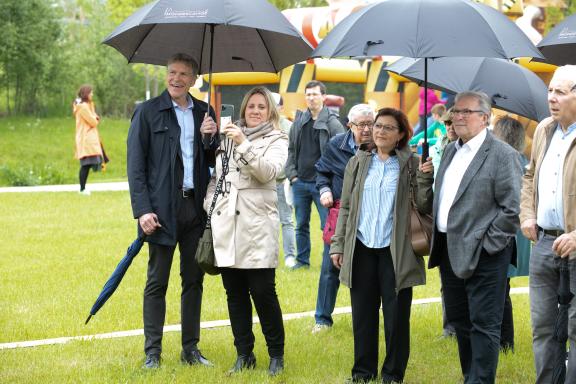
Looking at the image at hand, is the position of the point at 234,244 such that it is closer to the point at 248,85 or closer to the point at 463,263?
the point at 463,263

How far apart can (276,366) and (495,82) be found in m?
2.72

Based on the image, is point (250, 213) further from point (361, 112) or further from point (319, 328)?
point (319, 328)

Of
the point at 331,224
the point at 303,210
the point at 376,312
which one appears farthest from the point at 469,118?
the point at 303,210

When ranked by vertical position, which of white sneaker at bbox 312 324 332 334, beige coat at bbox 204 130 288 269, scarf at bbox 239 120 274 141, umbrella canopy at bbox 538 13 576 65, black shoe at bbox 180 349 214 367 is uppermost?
umbrella canopy at bbox 538 13 576 65

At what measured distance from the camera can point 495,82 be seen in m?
7.41

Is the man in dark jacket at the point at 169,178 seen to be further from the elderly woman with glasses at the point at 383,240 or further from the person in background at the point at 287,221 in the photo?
the person in background at the point at 287,221

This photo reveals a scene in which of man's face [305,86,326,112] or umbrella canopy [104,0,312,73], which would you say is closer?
umbrella canopy [104,0,312,73]

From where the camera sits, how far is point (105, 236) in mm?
13789

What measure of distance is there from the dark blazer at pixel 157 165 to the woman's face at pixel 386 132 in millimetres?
1326

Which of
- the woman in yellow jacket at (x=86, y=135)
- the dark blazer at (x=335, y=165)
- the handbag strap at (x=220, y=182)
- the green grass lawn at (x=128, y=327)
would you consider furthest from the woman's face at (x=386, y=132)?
the woman in yellow jacket at (x=86, y=135)

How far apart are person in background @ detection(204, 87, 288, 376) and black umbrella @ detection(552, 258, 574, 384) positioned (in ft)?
6.36

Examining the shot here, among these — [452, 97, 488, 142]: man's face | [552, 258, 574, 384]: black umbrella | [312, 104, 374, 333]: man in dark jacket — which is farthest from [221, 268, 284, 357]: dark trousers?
[552, 258, 574, 384]: black umbrella

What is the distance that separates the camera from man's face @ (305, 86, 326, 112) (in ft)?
34.0

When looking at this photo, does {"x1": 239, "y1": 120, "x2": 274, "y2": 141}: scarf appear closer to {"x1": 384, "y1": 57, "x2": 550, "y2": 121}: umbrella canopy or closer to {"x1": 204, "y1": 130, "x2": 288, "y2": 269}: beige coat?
{"x1": 204, "y1": 130, "x2": 288, "y2": 269}: beige coat
